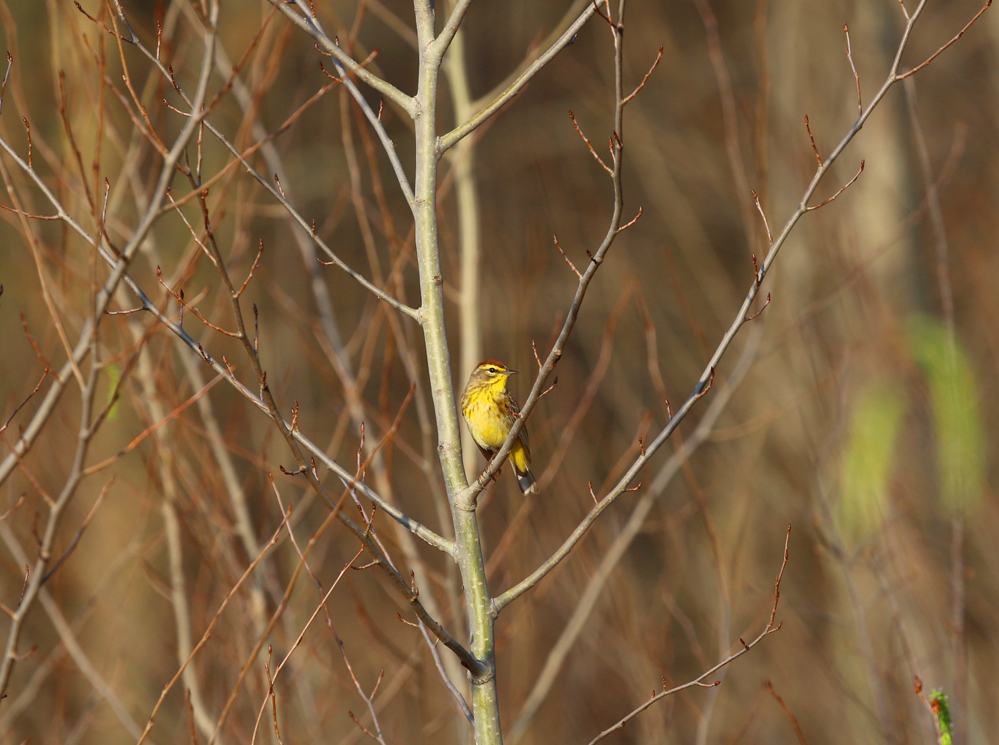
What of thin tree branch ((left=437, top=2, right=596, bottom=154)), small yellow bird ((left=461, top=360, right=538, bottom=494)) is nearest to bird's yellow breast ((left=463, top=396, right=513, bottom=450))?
small yellow bird ((left=461, top=360, right=538, bottom=494))

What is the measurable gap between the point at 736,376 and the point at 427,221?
2313mm

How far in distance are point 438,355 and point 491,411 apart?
86.0 inches

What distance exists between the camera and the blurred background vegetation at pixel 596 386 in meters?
4.32

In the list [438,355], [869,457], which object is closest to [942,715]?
[438,355]

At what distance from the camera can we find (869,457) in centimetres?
535

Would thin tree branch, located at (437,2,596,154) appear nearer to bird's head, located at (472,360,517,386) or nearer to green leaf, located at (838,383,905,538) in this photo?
bird's head, located at (472,360,517,386)

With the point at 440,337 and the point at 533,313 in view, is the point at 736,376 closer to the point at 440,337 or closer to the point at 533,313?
the point at 440,337

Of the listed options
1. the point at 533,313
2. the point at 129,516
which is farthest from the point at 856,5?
the point at 129,516

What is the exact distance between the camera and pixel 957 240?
25.1 feet

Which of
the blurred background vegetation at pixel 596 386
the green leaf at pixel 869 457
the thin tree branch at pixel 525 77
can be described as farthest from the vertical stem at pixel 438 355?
the green leaf at pixel 869 457

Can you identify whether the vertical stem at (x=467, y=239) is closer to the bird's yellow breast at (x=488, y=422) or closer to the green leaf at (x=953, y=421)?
the bird's yellow breast at (x=488, y=422)

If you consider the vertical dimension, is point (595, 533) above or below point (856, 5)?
below

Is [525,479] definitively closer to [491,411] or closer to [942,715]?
[491,411]

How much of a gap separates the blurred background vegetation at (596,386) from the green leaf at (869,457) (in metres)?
0.05
